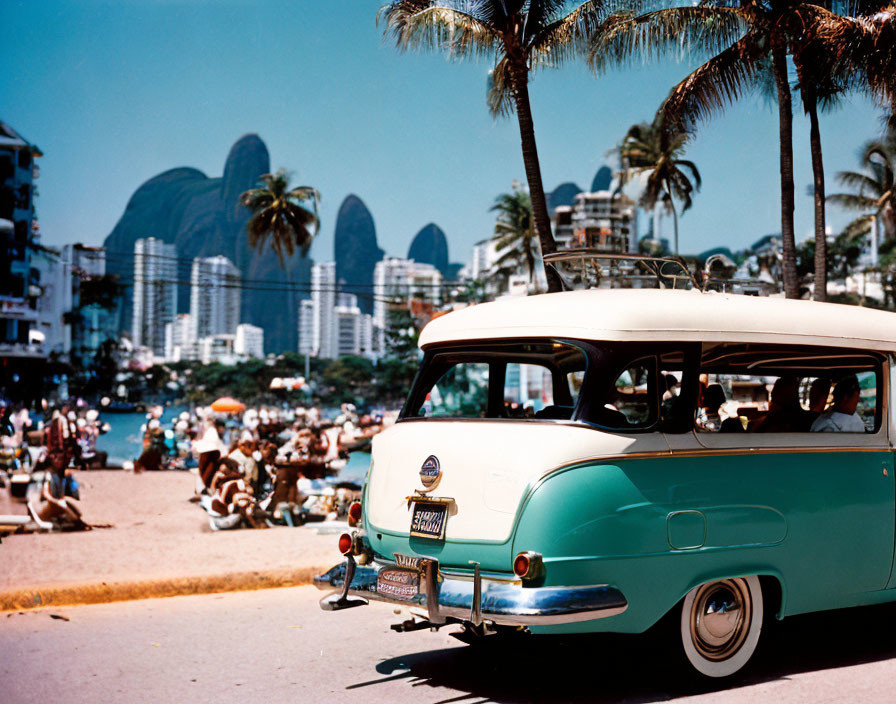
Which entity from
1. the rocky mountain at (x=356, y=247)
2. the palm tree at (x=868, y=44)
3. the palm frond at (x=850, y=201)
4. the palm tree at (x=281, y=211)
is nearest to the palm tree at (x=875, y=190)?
the palm frond at (x=850, y=201)

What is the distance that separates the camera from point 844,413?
6539 mm

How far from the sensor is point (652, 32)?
1387cm

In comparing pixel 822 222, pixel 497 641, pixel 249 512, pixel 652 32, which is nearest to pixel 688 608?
pixel 497 641

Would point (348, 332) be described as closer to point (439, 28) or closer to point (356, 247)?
point (439, 28)

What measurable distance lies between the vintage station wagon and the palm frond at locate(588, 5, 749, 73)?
8.13m

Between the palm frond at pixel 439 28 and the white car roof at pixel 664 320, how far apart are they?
26.1 feet

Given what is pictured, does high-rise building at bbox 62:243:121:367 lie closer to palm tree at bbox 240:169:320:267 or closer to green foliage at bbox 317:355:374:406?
palm tree at bbox 240:169:320:267

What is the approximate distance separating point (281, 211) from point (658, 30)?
2437 cm

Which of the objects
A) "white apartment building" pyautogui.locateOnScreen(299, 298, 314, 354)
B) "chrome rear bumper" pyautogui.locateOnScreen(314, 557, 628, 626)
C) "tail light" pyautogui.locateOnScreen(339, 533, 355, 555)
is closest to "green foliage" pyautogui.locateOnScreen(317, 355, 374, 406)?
"white apartment building" pyautogui.locateOnScreen(299, 298, 314, 354)

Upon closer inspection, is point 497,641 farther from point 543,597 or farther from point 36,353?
point 36,353

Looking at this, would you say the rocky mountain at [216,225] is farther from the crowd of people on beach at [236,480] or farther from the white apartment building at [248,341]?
the crowd of people on beach at [236,480]

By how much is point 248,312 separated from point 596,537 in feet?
334

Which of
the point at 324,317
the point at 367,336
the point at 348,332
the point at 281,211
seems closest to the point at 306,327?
the point at 324,317

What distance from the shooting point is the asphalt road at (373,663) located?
5.62 metres
